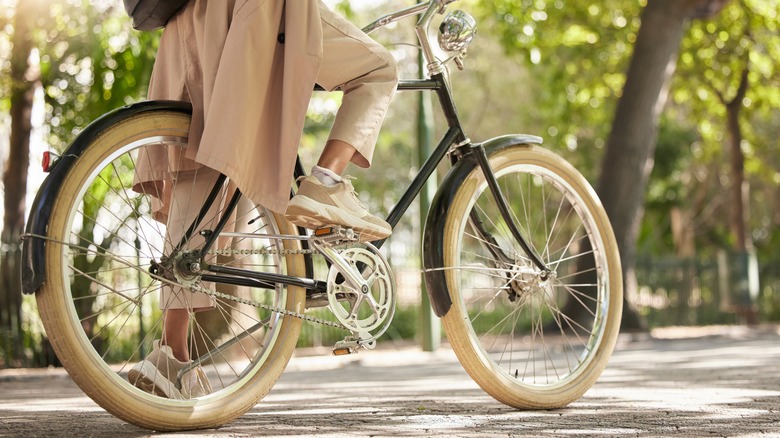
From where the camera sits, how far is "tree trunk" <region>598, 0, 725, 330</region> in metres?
13.4

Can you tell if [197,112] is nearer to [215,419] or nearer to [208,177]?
[208,177]

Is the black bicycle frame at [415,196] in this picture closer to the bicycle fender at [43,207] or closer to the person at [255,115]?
the person at [255,115]

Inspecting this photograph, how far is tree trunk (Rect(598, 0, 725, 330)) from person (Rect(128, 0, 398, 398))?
406 inches

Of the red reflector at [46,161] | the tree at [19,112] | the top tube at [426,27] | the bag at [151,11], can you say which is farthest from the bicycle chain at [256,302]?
the tree at [19,112]

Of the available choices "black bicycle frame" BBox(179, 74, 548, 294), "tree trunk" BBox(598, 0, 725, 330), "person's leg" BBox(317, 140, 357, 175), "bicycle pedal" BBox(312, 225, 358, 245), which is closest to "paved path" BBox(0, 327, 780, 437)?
"black bicycle frame" BBox(179, 74, 548, 294)

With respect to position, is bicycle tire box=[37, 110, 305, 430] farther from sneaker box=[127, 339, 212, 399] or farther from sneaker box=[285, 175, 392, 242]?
sneaker box=[285, 175, 392, 242]

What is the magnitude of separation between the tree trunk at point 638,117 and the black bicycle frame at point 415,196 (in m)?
9.52

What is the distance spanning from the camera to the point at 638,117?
13.4 meters

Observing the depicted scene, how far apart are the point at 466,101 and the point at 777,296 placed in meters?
9.89

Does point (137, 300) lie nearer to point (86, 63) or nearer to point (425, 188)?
point (425, 188)

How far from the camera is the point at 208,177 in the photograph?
349 centimetres

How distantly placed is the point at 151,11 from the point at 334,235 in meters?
0.99

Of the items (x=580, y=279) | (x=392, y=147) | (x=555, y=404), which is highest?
(x=392, y=147)

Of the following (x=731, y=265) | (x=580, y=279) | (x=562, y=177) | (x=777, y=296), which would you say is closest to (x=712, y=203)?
(x=777, y=296)
